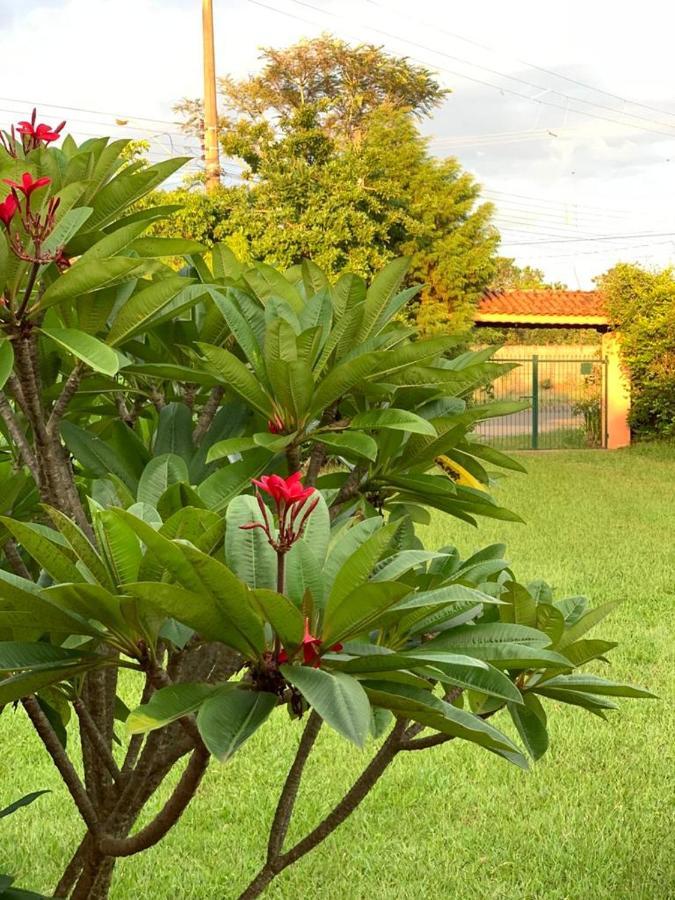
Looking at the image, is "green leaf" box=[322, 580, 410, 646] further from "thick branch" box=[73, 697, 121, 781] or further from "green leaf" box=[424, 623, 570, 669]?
"thick branch" box=[73, 697, 121, 781]

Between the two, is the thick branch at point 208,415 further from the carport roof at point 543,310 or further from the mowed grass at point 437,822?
the carport roof at point 543,310

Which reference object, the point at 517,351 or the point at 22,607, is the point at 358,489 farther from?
the point at 517,351

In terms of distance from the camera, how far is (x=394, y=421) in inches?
47.5

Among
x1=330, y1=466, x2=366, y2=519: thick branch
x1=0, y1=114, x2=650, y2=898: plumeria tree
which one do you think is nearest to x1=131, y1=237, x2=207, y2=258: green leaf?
x1=0, y1=114, x2=650, y2=898: plumeria tree

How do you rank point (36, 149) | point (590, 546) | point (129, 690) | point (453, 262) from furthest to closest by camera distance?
point (453, 262), point (590, 546), point (129, 690), point (36, 149)

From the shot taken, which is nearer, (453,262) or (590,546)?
(590,546)

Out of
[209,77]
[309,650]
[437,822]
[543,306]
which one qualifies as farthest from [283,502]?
[209,77]

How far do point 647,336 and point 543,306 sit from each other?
1.88 m

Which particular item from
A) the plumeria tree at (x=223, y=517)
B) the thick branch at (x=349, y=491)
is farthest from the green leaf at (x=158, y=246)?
Answer: the thick branch at (x=349, y=491)

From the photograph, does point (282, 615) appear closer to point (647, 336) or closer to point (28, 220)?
point (28, 220)

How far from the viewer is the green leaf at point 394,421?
1.17 meters

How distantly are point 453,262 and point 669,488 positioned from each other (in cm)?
694

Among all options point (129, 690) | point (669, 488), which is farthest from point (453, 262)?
point (129, 690)

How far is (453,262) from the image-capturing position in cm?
1784
